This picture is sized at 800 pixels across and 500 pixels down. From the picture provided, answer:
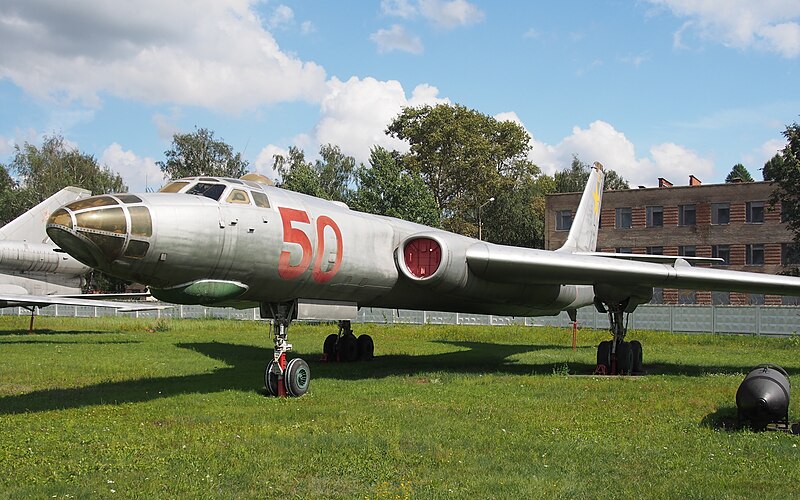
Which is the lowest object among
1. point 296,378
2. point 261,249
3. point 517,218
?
point 296,378

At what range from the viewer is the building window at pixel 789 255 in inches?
1692

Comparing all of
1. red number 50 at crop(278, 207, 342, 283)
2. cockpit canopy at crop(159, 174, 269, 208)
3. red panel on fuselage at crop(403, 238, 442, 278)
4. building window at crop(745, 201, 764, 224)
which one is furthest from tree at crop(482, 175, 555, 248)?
cockpit canopy at crop(159, 174, 269, 208)

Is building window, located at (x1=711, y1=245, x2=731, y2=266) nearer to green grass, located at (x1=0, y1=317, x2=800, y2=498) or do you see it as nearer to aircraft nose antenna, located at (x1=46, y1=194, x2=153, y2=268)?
green grass, located at (x1=0, y1=317, x2=800, y2=498)

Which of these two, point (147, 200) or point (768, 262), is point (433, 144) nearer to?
point (768, 262)

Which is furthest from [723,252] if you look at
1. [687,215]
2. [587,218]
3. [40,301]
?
[40,301]

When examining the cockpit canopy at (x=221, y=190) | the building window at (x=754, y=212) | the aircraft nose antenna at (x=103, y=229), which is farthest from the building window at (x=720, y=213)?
the aircraft nose antenna at (x=103, y=229)

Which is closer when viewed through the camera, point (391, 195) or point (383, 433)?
point (383, 433)

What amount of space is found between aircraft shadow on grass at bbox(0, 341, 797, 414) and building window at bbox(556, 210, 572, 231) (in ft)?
92.7

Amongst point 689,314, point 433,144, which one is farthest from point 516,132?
point 689,314

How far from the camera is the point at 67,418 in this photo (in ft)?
28.7

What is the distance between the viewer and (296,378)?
1051 centimetres

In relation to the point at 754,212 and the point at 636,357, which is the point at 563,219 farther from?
the point at 636,357

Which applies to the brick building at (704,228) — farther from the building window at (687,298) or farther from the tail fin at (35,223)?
the tail fin at (35,223)

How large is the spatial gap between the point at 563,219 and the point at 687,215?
7944 mm
